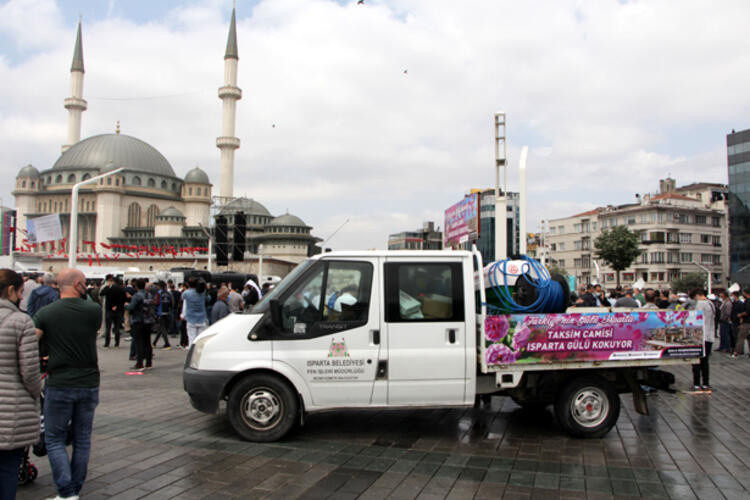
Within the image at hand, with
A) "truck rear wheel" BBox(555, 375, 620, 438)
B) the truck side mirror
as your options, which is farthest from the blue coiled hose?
the truck side mirror

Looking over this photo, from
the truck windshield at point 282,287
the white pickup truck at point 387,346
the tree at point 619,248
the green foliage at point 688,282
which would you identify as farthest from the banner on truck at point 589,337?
the green foliage at point 688,282

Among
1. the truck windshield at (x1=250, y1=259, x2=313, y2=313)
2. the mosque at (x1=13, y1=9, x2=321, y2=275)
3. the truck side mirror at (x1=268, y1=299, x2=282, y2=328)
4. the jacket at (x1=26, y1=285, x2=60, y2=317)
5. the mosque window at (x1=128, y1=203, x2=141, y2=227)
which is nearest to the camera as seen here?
the truck side mirror at (x1=268, y1=299, x2=282, y2=328)

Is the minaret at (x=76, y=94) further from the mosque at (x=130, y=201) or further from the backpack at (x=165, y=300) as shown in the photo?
the backpack at (x=165, y=300)

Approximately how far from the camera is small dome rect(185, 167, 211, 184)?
336ft

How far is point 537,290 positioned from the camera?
21.0 ft

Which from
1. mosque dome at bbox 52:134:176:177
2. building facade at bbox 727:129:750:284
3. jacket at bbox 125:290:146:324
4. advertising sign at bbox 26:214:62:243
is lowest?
jacket at bbox 125:290:146:324

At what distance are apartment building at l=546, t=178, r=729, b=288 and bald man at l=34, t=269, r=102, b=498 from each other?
73256 millimetres

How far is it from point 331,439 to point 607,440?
3.12 m

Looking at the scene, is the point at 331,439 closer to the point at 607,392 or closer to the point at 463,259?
the point at 463,259

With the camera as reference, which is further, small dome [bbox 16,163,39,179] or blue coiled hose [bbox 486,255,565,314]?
small dome [bbox 16,163,39,179]

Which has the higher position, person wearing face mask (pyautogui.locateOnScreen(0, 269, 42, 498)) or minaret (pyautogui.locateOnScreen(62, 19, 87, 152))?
minaret (pyautogui.locateOnScreen(62, 19, 87, 152))

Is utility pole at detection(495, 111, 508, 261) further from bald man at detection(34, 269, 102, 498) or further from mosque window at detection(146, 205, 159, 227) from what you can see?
mosque window at detection(146, 205, 159, 227)

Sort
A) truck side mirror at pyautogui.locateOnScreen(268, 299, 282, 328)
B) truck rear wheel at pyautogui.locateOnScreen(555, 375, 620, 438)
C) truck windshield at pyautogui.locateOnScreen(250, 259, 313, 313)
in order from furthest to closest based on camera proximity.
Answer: truck rear wheel at pyautogui.locateOnScreen(555, 375, 620, 438) → truck windshield at pyautogui.locateOnScreen(250, 259, 313, 313) → truck side mirror at pyautogui.locateOnScreen(268, 299, 282, 328)

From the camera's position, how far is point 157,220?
9262cm
